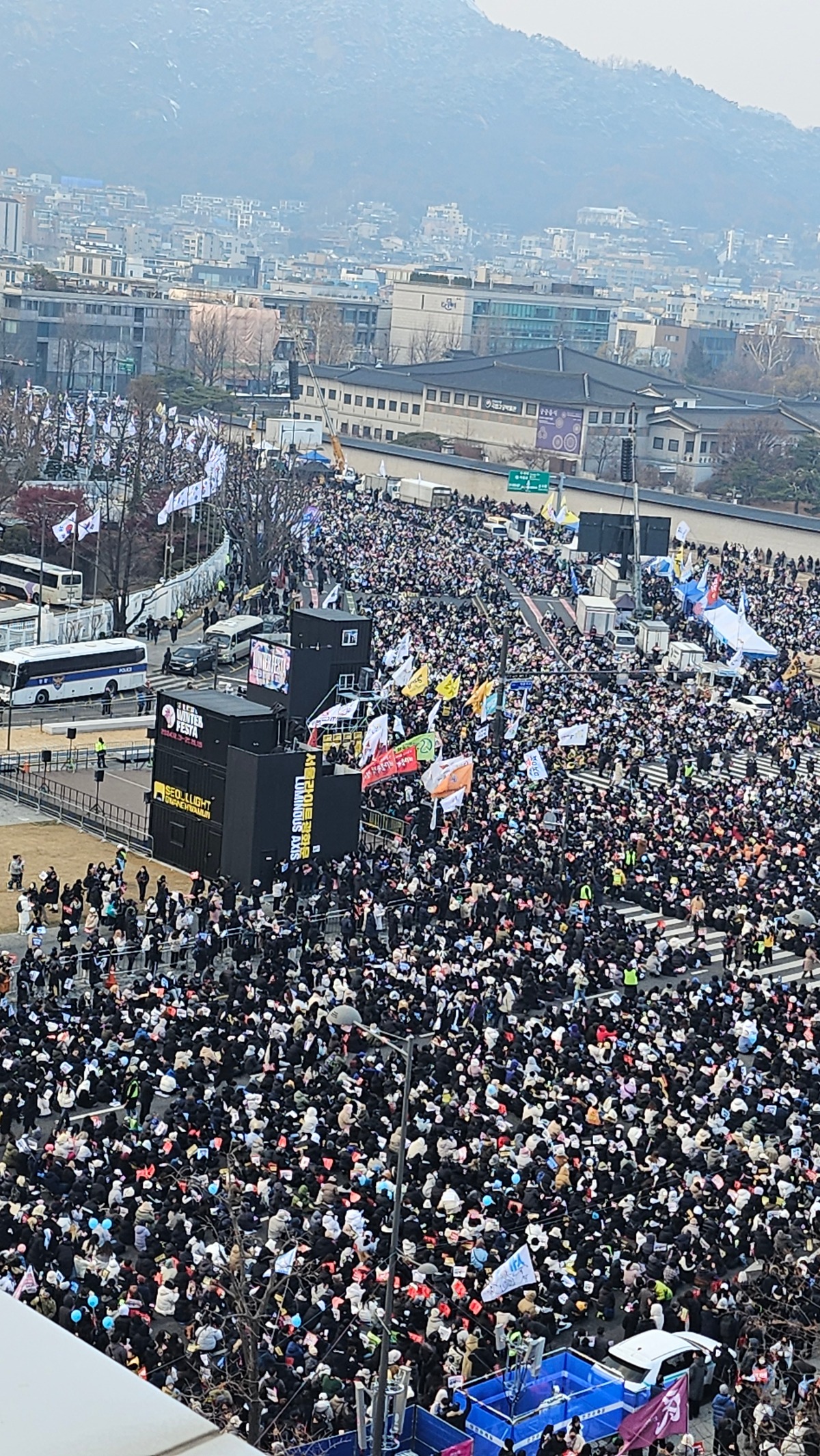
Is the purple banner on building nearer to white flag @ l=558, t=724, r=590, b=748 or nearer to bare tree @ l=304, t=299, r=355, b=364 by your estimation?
bare tree @ l=304, t=299, r=355, b=364

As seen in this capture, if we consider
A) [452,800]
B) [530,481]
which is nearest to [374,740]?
[452,800]

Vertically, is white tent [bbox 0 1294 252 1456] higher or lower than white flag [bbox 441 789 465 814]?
higher

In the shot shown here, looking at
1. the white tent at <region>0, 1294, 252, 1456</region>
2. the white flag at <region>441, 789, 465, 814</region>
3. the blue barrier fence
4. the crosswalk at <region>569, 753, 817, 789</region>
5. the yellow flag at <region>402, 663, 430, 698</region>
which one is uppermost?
the white tent at <region>0, 1294, 252, 1456</region>

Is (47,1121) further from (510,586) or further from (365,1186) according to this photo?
(510,586)

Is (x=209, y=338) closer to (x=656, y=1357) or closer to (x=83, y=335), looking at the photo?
(x=83, y=335)

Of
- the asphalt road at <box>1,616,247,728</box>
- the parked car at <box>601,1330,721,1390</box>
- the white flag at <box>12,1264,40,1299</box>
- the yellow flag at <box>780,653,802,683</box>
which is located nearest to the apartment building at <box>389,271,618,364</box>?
the yellow flag at <box>780,653,802,683</box>

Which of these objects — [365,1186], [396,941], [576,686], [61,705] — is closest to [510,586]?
[576,686]

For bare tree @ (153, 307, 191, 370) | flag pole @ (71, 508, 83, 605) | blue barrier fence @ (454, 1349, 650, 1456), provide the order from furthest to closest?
bare tree @ (153, 307, 191, 370) < flag pole @ (71, 508, 83, 605) < blue barrier fence @ (454, 1349, 650, 1456)
